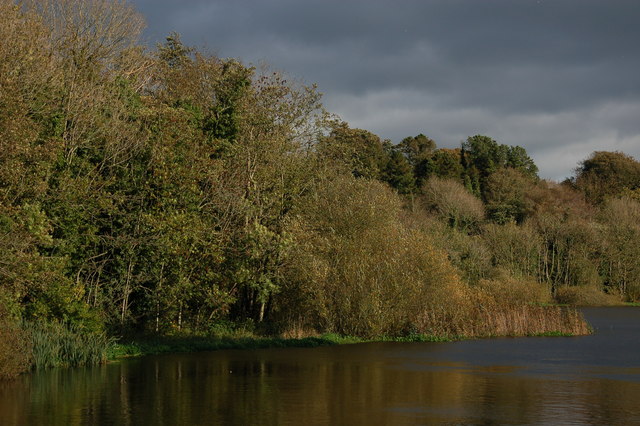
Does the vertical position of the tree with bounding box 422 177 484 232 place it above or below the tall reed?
above

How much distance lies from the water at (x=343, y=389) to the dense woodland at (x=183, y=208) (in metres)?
4.30

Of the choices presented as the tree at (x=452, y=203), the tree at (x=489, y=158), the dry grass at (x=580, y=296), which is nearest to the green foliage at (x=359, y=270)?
the dry grass at (x=580, y=296)

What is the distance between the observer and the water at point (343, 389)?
19.2m

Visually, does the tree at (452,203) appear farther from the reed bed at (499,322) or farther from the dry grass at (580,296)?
the reed bed at (499,322)

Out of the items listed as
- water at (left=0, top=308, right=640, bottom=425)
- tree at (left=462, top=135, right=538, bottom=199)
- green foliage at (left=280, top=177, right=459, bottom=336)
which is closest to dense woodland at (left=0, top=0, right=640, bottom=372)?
green foliage at (left=280, top=177, right=459, bottom=336)

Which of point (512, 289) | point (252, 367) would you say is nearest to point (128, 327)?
point (252, 367)

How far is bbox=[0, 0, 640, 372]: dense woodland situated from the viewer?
30578mm

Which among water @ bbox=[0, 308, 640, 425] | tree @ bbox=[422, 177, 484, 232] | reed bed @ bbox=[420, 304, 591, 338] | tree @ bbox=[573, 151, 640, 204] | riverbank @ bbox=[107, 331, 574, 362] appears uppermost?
tree @ bbox=[573, 151, 640, 204]

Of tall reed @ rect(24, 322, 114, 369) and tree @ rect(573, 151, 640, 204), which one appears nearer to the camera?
tall reed @ rect(24, 322, 114, 369)

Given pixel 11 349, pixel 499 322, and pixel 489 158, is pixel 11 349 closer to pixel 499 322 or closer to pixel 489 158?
pixel 499 322

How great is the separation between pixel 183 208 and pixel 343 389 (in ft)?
53.3

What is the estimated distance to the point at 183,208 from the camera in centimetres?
3750

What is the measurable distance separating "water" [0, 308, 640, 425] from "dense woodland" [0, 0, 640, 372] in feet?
14.1

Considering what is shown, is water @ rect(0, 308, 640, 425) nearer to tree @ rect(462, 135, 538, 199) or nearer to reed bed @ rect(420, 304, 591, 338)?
reed bed @ rect(420, 304, 591, 338)
